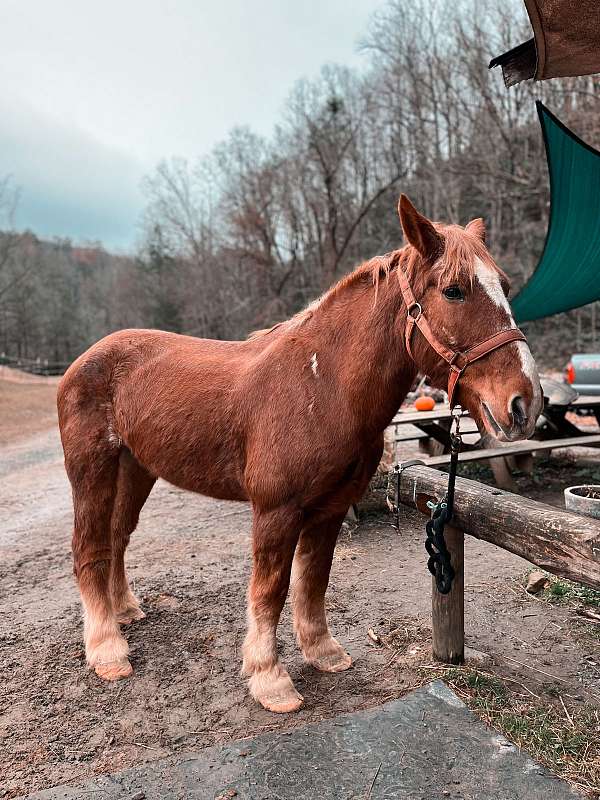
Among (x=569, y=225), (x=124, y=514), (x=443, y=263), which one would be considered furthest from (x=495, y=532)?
(x=569, y=225)

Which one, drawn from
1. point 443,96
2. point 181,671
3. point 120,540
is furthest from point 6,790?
point 443,96

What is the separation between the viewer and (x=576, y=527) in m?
2.11

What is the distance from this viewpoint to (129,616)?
356cm

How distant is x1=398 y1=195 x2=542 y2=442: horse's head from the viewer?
6.45 feet

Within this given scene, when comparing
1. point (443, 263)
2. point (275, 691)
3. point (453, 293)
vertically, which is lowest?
point (275, 691)

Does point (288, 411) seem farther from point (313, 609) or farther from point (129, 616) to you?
point (129, 616)

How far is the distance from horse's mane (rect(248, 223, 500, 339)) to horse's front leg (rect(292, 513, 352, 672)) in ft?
4.28

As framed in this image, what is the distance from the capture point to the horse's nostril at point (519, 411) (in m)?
1.94

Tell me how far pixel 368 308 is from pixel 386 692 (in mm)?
1824

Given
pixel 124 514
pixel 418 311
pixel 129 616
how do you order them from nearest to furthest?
pixel 418 311 → pixel 124 514 → pixel 129 616

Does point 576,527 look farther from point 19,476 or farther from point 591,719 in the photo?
point 19,476

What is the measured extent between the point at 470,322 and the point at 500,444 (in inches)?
156

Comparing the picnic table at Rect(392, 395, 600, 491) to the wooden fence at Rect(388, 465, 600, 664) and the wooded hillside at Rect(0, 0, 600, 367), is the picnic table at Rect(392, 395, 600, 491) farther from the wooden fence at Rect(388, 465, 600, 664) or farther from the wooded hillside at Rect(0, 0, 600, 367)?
the wooded hillside at Rect(0, 0, 600, 367)

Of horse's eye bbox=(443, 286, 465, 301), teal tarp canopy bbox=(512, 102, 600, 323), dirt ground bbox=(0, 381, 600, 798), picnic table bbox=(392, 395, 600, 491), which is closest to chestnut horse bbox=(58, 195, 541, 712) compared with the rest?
horse's eye bbox=(443, 286, 465, 301)
